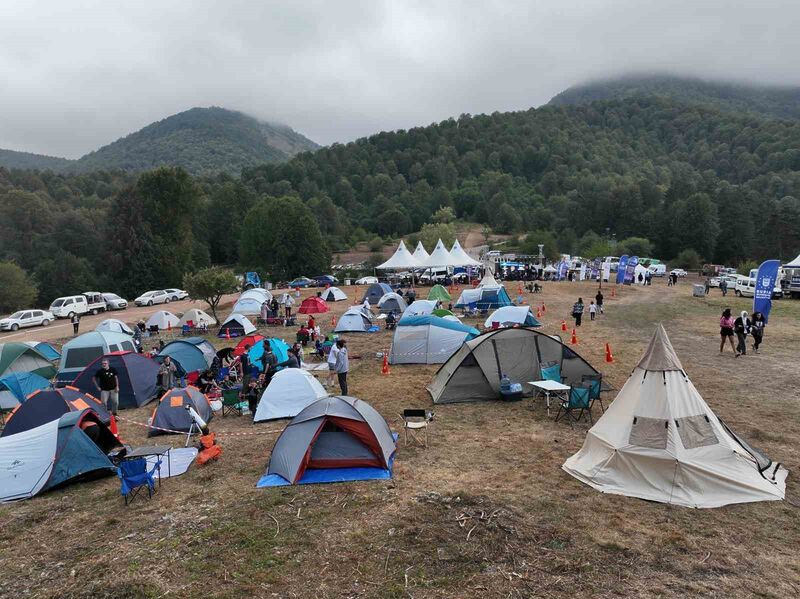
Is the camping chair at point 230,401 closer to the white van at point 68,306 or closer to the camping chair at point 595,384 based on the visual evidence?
the camping chair at point 595,384

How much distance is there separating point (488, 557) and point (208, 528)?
3.71 meters

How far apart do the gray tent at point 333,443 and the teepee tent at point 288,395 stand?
117 inches

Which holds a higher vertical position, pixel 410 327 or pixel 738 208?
pixel 738 208

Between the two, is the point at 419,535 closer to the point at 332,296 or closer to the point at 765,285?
the point at 765,285

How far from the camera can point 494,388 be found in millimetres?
12414

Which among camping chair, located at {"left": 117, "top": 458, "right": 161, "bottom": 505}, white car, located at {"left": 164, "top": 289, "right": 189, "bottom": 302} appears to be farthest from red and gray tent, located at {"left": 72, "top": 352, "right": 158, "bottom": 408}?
white car, located at {"left": 164, "top": 289, "right": 189, "bottom": 302}

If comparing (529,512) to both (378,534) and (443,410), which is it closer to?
(378,534)

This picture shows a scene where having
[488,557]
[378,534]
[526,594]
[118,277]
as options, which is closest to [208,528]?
[378,534]

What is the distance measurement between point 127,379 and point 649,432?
12.6 meters

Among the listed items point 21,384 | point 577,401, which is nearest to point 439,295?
point 577,401

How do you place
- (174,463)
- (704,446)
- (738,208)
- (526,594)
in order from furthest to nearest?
1. (738,208)
2. (174,463)
3. (704,446)
4. (526,594)

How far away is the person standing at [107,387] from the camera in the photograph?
12.5 metres

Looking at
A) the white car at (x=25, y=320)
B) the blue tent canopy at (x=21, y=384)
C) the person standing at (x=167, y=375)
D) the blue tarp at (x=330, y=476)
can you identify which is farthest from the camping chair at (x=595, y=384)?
the white car at (x=25, y=320)

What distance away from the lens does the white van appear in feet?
113
